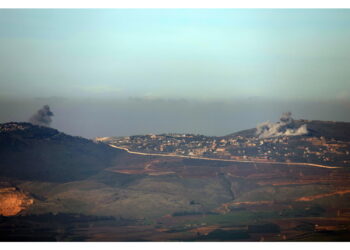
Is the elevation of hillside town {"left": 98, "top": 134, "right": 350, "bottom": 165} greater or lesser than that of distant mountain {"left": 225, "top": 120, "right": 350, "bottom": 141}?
lesser

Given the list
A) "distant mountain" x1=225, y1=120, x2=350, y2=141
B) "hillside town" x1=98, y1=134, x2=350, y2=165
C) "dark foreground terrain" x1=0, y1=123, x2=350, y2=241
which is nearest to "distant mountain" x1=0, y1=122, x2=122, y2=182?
"dark foreground terrain" x1=0, y1=123, x2=350, y2=241

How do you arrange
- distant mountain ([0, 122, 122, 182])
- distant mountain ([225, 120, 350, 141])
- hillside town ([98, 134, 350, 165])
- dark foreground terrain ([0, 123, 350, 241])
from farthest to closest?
distant mountain ([225, 120, 350, 141]) < hillside town ([98, 134, 350, 165]) < distant mountain ([0, 122, 122, 182]) < dark foreground terrain ([0, 123, 350, 241])

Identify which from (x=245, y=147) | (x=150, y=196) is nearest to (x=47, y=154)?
(x=150, y=196)

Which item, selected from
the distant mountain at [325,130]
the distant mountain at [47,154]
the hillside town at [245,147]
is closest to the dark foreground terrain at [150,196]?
the distant mountain at [47,154]

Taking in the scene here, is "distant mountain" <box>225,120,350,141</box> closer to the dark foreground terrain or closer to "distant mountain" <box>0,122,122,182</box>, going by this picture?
the dark foreground terrain

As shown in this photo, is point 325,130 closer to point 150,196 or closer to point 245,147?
point 245,147

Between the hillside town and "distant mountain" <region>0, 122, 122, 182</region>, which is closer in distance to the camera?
"distant mountain" <region>0, 122, 122, 182</region>

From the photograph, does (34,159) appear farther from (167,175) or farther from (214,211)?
(214,211)
